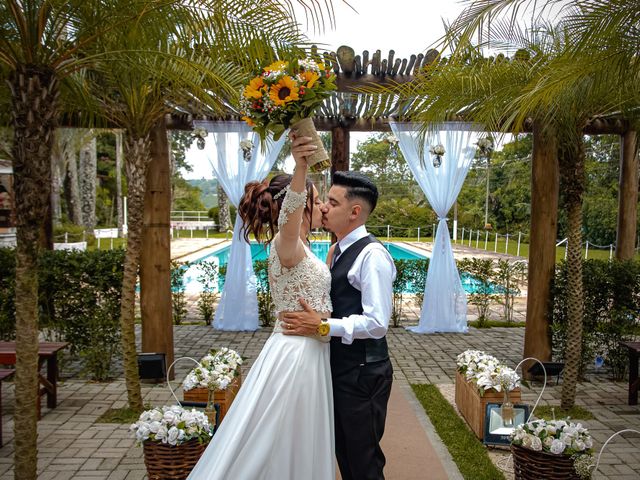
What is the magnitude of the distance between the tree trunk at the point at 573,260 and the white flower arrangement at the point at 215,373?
114 inches

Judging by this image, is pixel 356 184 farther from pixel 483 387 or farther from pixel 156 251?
pixel 156 251

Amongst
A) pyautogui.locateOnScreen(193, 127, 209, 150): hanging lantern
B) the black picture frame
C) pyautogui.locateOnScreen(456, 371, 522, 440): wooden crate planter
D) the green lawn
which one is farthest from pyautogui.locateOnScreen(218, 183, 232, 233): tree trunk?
the black picture frame

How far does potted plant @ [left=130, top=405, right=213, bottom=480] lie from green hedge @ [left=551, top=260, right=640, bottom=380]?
4231mm

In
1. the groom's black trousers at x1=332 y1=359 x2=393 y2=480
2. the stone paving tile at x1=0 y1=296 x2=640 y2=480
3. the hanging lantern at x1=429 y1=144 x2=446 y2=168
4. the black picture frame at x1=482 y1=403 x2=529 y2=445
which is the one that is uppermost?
the hanging lantern at x1=429 y1=144 x2=446 y2=168

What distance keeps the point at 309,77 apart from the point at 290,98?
0.40 ft

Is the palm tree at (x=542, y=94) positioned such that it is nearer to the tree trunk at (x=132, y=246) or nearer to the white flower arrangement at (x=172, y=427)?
the tree trunk at (x=132, y=246)

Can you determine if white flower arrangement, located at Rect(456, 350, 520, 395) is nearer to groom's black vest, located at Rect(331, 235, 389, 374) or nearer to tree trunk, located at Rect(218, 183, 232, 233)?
groom's black vest, located at Rect(331, 235, 389, 374)

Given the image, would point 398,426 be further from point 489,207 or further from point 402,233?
point 489,207

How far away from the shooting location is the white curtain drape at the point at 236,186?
798 centimetres

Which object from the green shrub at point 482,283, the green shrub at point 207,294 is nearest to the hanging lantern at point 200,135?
the green shrub at point 207,294

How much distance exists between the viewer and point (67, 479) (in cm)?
360

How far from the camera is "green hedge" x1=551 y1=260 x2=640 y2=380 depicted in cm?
599

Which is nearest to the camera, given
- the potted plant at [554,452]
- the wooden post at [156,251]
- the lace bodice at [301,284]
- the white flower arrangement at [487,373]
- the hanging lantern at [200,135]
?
the lace bodice at [301,284]

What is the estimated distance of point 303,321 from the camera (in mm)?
2363
